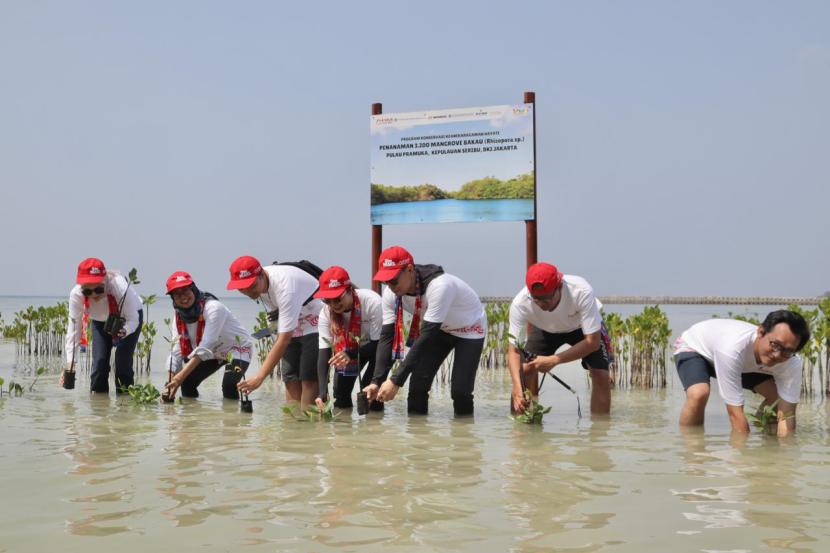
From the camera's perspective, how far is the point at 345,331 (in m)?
6.60

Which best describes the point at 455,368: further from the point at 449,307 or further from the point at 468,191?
the point at 468,191

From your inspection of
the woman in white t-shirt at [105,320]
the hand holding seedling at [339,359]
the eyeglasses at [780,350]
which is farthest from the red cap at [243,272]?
the eyeglasses at [780,350]

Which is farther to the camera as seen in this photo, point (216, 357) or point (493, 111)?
point (493, 111)

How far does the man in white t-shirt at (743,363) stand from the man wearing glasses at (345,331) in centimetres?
243

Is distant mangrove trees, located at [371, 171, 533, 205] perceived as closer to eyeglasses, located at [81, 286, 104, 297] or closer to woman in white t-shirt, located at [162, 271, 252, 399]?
woman in white t-shirt, located at [162, 271, 252, 399]

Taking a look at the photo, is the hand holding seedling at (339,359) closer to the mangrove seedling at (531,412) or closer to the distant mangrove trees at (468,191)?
the mangrove seedling at (531,412)

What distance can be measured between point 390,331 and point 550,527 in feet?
10.1

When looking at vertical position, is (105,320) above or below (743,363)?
above

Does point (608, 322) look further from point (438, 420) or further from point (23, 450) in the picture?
point (23, 450)

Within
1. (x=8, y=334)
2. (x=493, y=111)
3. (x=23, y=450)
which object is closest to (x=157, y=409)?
(x=23, y=450)

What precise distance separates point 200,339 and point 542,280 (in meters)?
3.26

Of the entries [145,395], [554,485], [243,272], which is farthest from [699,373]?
[145,395]

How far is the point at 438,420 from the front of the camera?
6609 mm

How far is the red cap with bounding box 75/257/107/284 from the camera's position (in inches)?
294
